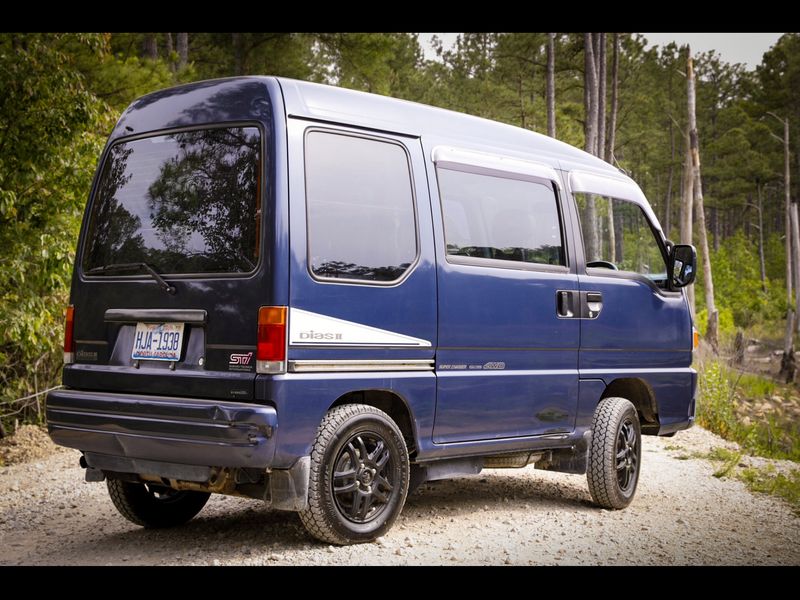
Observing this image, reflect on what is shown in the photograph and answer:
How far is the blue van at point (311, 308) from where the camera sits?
505cm

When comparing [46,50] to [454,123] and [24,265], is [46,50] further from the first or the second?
[454,123]

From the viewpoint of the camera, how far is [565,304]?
6.80 meters

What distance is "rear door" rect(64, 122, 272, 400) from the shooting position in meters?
5.06

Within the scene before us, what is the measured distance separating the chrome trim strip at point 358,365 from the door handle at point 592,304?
165 centimetres

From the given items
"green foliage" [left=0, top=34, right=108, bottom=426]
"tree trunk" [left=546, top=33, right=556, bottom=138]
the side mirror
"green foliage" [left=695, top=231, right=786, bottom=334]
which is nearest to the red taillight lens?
the side mirror

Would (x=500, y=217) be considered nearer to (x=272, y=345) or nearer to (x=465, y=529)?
(x=465, y=529)

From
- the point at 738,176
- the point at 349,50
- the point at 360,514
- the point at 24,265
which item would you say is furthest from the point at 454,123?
the point at 738,176

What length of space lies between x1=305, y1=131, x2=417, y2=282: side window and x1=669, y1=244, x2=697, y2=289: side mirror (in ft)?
9.72

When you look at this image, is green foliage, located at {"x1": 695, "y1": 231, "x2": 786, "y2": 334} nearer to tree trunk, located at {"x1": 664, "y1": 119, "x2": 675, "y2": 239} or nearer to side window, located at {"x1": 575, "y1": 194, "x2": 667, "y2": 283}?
tree trunk, located at {"x1": 664, "y1": 119, "x2": 675, "y2": 239}

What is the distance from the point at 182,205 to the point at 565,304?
2821mm

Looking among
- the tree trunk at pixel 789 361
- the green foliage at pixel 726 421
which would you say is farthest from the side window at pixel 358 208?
the tree trunk at pixel 789 361

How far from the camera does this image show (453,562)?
5.30 metres

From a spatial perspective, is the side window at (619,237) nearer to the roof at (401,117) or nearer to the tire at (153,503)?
the roof at (401,117)
